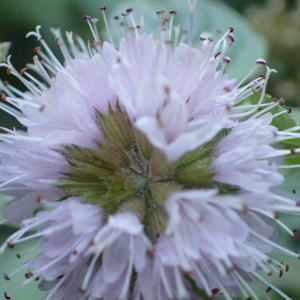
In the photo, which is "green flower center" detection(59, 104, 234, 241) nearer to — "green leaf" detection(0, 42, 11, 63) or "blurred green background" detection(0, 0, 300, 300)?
"green leaf" detection(0, 42, 11, 63)

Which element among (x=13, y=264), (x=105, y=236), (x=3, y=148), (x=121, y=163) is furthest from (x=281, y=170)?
(x=13, y=264)

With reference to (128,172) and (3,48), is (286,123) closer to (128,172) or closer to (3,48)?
(128,172)

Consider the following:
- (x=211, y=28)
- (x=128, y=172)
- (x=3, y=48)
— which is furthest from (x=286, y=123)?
(x=3, y=48)

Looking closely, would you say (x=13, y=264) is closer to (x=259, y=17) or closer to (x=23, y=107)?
(x=23, y=107)

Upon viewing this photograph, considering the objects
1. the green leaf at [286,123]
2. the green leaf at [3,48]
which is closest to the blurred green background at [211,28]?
the green leaf at [286,123]

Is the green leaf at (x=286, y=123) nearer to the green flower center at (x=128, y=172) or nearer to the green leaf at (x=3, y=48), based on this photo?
the green flower center at (x=128, y=172)

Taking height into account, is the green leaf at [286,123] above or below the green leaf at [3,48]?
below

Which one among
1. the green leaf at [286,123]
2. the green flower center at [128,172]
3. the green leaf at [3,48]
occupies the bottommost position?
the green leaf at [286,123]

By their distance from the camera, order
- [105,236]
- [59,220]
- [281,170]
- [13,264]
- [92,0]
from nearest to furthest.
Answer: [105,236], [59,220], [281,170], [13,264], [92,0]

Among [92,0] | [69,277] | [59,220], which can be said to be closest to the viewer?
[59,220]
